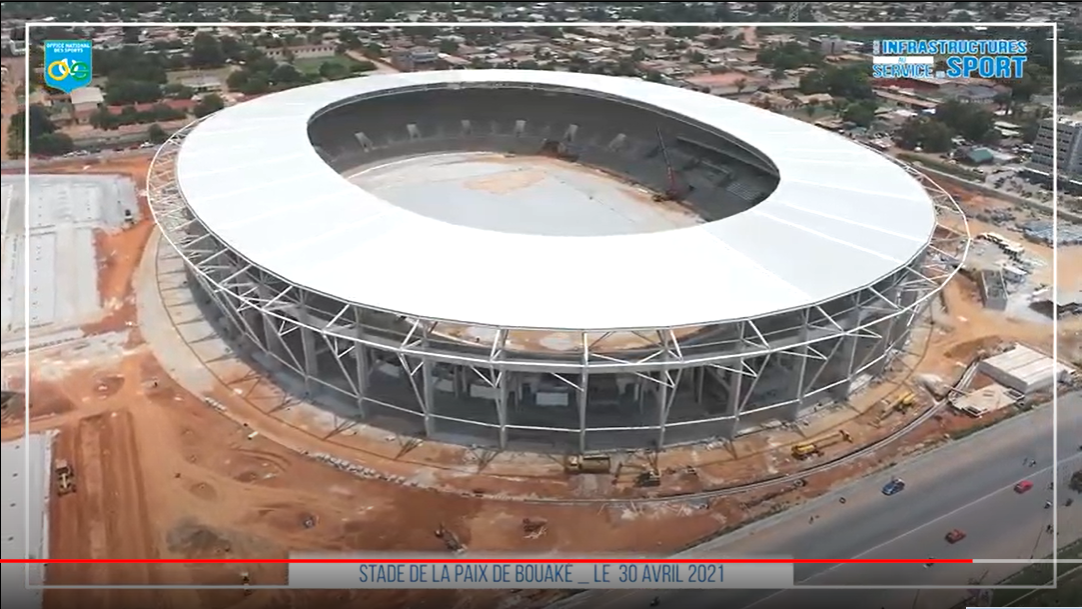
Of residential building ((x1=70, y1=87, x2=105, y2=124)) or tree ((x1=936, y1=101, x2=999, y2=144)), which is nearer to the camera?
tree ((x1=936, y1=101, x2=999, y2=144))

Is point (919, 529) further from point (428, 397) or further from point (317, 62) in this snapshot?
point (317, 62)

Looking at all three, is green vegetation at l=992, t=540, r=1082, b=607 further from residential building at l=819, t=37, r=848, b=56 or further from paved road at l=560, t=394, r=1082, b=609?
residential building at l=819, t=37, r=848, b=56

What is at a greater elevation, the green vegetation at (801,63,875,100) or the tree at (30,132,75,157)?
the green vegetation at (801,63,875,100)

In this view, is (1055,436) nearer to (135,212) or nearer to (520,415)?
(520,415)

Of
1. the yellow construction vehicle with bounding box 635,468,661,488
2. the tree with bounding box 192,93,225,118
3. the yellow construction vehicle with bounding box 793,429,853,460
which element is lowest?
the yellow construction vehicle with bounding box 635,468,661,488

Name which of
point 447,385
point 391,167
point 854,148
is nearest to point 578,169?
point 391,167

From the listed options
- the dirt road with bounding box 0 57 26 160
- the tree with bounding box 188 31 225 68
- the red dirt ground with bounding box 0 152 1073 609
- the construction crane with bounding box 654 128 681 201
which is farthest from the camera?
the tree with bounding box 188 31 225 68

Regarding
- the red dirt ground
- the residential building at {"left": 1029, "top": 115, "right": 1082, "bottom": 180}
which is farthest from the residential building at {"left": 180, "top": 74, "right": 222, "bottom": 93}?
the residential building at {"left": 1029, "top": 115, "right": 1082, "bottom": 180}
